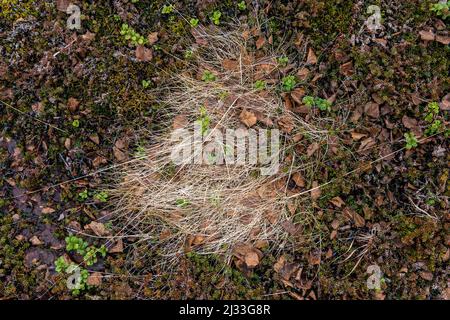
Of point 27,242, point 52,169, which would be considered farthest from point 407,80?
point 27,242

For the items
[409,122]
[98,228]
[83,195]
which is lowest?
[98,228]

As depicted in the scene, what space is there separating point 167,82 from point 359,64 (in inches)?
57.1

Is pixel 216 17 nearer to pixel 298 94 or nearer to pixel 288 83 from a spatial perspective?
pixel 288 83

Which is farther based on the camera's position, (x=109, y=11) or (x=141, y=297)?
(x=109, y=11)

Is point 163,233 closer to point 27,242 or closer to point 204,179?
point 204,179

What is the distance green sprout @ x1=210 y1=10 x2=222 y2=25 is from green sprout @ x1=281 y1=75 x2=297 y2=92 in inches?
26.9

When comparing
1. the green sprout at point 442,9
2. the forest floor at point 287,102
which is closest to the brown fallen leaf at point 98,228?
the forest floor at point 287,102

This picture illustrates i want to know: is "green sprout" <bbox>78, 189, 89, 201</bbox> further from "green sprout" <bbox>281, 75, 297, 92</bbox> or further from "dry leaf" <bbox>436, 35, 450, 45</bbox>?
"dry leaf" <bbox>436, 35, 450, 45</bbox>

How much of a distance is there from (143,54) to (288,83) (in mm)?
1130

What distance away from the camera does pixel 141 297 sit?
10.3 feet

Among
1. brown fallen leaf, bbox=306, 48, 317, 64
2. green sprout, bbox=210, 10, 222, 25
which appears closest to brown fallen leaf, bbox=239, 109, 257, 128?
brown fallen leaf, bbox=306, 48, 317, 64

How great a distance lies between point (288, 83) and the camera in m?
3.26

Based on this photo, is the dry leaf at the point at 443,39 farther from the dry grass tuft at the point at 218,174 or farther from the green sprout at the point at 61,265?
the green sprout at the point at 61,265

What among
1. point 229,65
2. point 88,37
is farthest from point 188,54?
point 88,37
